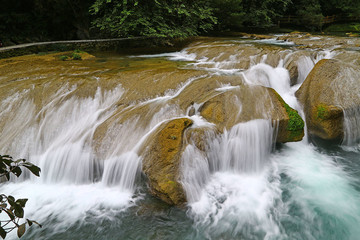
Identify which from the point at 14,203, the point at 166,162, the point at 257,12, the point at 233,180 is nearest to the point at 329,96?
the point at 233,180

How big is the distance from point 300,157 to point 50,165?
18.7 feet

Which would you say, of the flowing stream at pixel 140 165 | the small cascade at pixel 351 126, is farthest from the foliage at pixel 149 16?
the small cascade at pixel 351 126

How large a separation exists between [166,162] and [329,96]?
14.3 feet

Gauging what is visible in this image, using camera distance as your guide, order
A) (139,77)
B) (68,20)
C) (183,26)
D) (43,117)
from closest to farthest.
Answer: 1. (43,117)
2. (139,77)
3. (183,26)
4. (68,20)

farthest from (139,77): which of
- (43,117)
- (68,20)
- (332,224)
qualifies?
(68,20)

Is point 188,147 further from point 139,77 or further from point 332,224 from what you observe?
point 139,77

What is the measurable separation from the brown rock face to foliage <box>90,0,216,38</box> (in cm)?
712

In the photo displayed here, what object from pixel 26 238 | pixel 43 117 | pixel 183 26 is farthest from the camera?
pixel 183 26

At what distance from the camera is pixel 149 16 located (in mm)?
10773

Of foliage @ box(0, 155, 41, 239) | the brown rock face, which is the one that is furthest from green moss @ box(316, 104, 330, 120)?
foliage @ box(0, 155, 41, 239)

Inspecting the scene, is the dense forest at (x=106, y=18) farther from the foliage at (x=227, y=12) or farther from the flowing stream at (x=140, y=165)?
the flowing stream at (x=140, y=165)

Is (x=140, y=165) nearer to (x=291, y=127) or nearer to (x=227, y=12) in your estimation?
(x=291, y=127)

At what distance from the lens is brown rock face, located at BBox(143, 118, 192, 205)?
152 inches

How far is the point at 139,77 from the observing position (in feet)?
21.2
